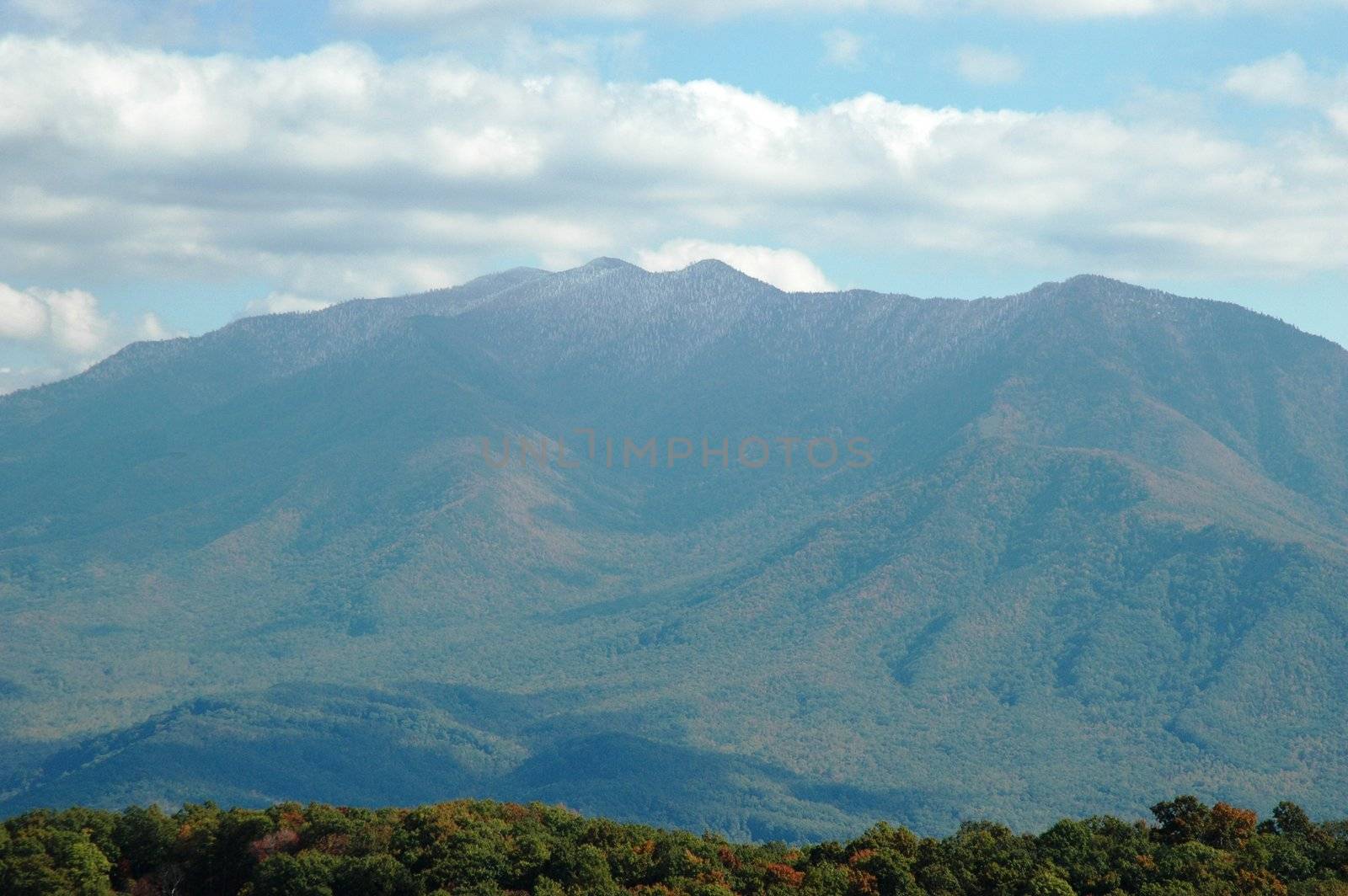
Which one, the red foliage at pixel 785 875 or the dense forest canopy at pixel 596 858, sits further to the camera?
the red foliage at pixel 785 875

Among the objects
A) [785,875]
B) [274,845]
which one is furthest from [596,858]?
[274,845]

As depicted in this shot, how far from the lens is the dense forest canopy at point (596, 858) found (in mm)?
75250

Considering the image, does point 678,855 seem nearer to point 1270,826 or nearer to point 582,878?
point 582,878

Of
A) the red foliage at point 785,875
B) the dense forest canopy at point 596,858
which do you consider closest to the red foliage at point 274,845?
the dense forest canopy at point 596,858

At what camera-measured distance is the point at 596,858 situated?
78188 mm

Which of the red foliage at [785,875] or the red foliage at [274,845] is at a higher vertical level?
the red foliage at [785,875]

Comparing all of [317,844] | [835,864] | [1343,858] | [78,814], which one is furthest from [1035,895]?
[78,814]

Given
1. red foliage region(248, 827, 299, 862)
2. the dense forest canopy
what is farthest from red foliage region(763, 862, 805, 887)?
→ red foliage region(248, 827, 299, 862)

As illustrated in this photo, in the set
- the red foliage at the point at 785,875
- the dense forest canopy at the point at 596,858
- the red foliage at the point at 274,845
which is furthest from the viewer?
the red foliage at the point at 274,845

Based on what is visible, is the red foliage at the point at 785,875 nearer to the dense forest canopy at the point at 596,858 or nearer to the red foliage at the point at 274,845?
the dense forest canopy at the point at 596,858

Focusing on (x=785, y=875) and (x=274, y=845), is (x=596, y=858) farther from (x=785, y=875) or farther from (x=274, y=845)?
(x=274, y=845)

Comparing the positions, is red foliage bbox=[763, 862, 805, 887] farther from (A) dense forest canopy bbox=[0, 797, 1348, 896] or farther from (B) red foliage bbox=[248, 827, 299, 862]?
(B) red foliage bbox=[248, 827, 299, 862]

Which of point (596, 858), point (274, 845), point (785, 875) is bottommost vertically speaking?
point (274, 845)

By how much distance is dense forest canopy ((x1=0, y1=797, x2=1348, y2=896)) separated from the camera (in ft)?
247
